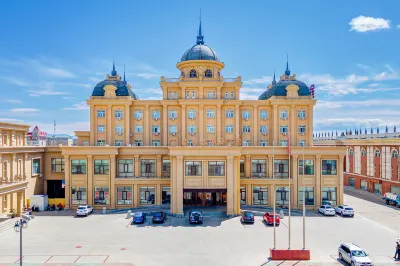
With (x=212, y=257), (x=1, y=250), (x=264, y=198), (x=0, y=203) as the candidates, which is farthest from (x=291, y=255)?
(x=0, y=203)

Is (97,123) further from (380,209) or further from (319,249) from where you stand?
(380,209)

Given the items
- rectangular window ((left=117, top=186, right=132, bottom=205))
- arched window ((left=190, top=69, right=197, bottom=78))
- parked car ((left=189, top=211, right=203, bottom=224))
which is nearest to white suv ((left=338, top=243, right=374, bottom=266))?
parked car ((left=189, top=211, right=203, bottom=224))

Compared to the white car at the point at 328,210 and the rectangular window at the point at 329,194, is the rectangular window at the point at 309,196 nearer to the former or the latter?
the rectangular window at the point at 329,194

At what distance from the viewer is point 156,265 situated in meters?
25.8

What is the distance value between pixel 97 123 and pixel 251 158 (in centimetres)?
2614

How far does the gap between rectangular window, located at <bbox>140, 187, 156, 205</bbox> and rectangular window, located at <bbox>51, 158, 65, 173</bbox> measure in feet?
47.2

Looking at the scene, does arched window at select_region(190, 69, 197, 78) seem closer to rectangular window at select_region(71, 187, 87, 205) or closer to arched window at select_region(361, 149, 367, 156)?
rectangular window at select_region(71, 187, 87, 205)

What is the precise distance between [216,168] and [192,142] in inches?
412

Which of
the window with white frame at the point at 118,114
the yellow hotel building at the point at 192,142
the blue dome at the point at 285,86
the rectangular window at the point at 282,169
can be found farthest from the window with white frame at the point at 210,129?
the window with white frame at the point at 118,114

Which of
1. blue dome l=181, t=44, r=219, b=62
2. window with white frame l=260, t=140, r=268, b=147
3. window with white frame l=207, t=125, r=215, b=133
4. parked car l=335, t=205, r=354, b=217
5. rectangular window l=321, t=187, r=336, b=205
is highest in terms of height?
blue dome l=181, t=44, r=219, b=62

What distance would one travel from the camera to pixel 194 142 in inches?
2100

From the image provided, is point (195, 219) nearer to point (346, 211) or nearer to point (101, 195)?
point (101, 195)

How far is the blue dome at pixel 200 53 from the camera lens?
178ft

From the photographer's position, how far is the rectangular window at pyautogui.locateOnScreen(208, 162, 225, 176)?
4403 cm
